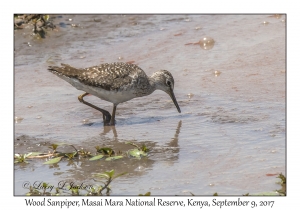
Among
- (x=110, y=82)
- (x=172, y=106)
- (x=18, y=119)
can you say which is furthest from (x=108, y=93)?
(x=18, y=119)

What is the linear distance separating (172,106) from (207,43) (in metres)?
2.83

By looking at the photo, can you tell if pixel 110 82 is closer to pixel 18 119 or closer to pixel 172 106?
pixel 172 106

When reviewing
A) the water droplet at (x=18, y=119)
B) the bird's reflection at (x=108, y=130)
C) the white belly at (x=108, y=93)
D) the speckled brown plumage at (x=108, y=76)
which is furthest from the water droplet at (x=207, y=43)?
the water droplet at (x=18, y=119)

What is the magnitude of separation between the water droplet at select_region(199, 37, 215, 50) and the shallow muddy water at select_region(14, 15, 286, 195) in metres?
0.08

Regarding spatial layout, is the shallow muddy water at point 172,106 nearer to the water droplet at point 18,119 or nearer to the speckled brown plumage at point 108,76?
the water droplet at point 18,119

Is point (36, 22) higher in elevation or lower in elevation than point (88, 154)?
higher

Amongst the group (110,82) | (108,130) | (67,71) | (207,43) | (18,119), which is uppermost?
(207,43)

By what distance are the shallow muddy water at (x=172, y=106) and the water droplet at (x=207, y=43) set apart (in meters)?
0.08

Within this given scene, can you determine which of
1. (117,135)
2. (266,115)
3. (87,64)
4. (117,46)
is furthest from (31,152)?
(117,46)

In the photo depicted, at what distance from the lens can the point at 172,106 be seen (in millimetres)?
10070

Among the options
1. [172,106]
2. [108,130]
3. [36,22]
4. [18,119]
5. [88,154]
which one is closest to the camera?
[88,154]

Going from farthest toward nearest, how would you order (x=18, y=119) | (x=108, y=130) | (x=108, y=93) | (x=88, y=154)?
(x=108, y=93) < (x=18, y=119) < (x=108, y=130) < (x=88, y=154)

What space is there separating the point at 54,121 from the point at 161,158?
7.90 feet

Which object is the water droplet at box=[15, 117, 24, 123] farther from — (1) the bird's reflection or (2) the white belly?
(1) the bird's reflection
